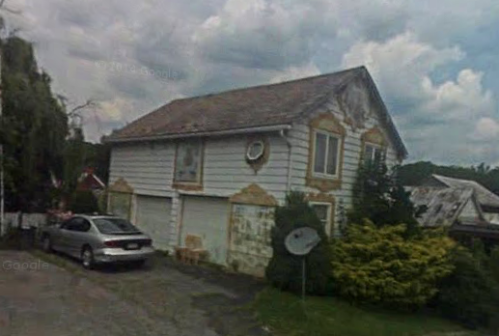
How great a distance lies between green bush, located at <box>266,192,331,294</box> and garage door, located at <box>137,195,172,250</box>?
21.3 ft

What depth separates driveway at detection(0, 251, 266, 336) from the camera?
901cm

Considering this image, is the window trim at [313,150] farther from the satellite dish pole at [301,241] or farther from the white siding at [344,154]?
the satellite dish pole at [301,241]

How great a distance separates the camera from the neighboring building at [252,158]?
14.6 meters

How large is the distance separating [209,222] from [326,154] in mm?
4631

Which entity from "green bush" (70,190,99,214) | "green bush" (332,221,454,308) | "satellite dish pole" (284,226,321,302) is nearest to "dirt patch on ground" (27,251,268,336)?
"satellite dish pole" (284,226,321,302)

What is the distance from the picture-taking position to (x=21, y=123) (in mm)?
18266

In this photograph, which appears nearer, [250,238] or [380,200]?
A: [380,200]

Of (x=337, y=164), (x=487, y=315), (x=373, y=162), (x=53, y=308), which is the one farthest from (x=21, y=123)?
(x=487, y=315)

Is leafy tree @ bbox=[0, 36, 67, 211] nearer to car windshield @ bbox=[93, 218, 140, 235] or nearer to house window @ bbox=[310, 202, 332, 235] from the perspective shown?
car windshield @ bbox=[93, 218, 140, 235]

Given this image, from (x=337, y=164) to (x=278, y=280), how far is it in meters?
4.94

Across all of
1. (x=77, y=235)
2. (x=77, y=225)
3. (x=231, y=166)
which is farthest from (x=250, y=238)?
(x=77, y=225)

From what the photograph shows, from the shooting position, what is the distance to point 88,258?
14.4m

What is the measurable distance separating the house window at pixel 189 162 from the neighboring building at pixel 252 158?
4 centimetres

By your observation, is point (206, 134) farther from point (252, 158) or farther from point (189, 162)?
point (252, 158)
